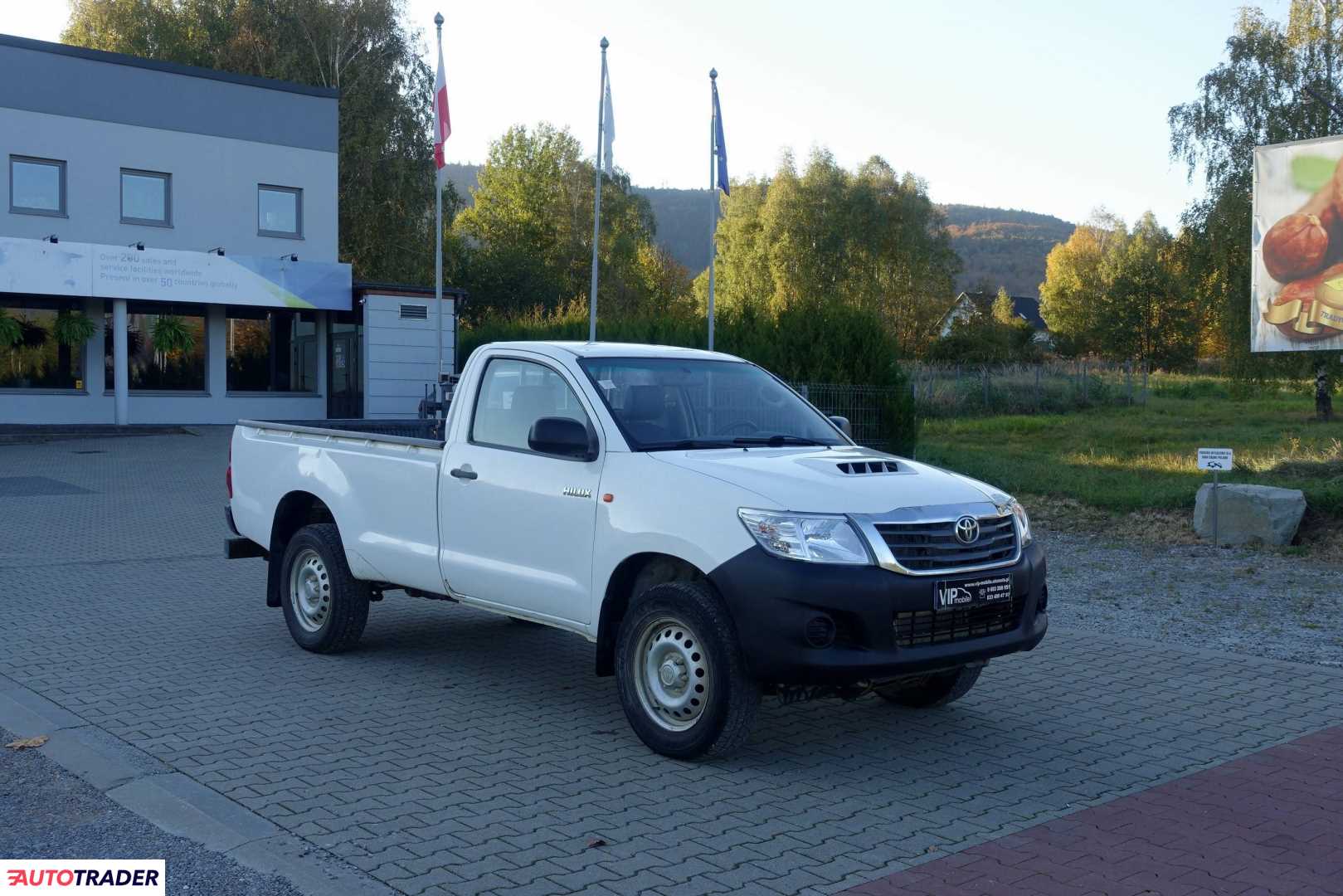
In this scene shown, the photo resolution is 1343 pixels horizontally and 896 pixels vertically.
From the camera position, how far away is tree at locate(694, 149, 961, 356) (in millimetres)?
62625

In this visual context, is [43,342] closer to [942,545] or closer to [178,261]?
[178,261]

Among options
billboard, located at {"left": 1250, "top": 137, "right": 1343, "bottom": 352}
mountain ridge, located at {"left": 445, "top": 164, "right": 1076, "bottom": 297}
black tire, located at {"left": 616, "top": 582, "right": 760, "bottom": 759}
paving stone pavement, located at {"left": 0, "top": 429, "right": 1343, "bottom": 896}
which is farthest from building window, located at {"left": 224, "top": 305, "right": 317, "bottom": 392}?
mountain ridge, located at {"left": 445, "top": 164, "right": 1076, "bottom": 297}

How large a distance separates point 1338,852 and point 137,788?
190 inches

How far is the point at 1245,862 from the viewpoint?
467cm

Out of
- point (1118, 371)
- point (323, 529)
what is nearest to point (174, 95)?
point (323, 529)

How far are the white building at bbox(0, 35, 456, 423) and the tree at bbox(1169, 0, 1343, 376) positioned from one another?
21180 mm

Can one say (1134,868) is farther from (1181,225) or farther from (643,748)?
(1181,225)

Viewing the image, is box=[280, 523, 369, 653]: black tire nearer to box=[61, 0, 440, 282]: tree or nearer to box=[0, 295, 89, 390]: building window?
box=[0, 295, 89, 390]: building window

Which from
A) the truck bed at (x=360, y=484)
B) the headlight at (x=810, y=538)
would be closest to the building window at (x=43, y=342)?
the truck bed at (x=360, y=484)

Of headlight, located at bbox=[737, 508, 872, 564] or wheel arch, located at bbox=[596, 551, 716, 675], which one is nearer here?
headlight, located at bbox=[737, 508, 872, 564]

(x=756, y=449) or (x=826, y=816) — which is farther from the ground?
(x=756, y=449)

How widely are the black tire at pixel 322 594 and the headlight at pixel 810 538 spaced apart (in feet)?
11.1

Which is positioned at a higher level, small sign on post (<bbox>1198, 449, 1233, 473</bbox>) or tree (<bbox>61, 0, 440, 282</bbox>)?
tree (<bbox>61, 0, 440, 282</bbox>)

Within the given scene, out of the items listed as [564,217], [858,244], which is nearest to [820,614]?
[858,244]
